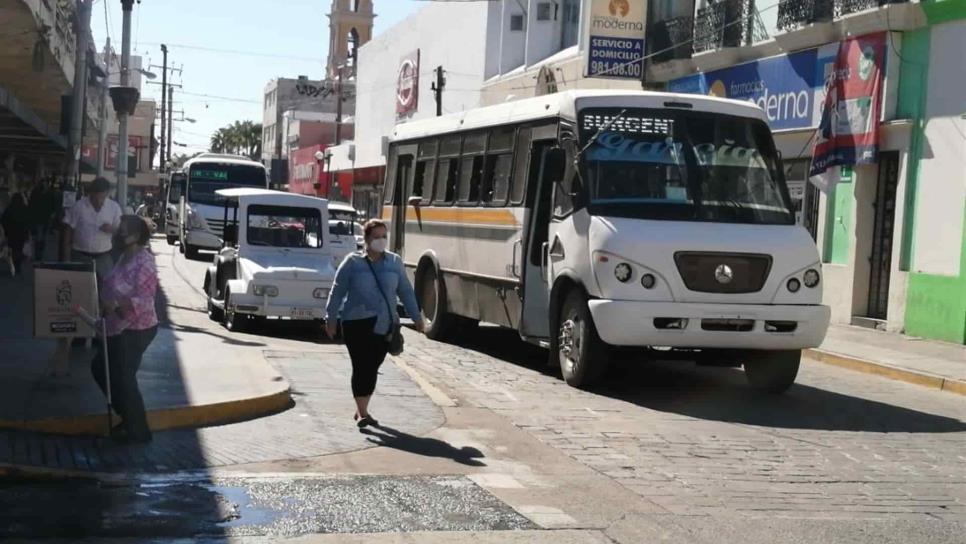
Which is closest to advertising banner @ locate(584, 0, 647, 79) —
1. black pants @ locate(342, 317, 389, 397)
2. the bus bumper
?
the bus bumper

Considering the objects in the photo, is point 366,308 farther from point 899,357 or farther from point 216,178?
point 216,178

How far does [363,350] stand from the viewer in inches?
422

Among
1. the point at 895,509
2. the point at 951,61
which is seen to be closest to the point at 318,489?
the point at 895,509

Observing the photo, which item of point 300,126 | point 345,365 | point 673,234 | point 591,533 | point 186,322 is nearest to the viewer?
point 591,533

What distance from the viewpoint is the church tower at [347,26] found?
3925 inches

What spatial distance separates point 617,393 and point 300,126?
8901 centimetres

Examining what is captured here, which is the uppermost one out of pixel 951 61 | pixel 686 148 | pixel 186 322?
pixel 951 61

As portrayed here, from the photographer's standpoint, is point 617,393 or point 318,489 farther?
point 617,393

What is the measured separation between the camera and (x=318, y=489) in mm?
8227

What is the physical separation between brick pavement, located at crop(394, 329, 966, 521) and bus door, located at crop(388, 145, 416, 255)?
3651mm

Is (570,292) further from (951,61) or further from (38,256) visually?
(38,256)

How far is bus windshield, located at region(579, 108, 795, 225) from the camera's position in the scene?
13.2 m

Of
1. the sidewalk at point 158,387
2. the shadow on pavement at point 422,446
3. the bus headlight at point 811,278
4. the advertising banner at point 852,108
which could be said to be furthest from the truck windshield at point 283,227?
the advertising banner at point 852,108

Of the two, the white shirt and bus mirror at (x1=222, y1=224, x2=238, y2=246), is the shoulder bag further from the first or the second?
bus mirror at (x1=222, y1=224, x2=238, y2=246)
